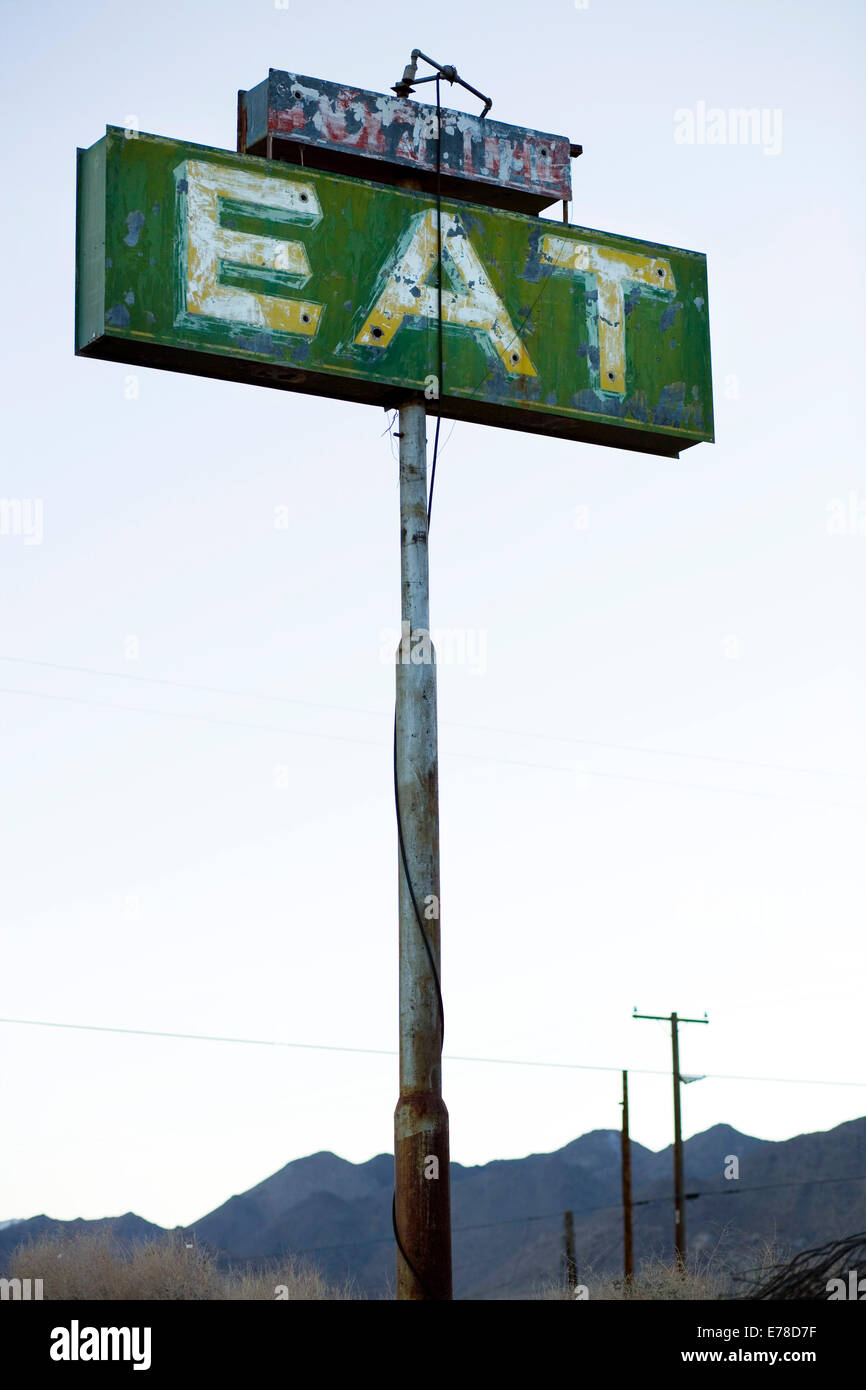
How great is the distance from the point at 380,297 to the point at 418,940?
448cm

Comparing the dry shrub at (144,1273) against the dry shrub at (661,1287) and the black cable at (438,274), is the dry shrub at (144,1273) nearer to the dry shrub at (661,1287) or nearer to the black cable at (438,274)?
the dry shrub at (661,1287)

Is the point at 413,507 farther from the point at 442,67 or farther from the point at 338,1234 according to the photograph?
the point at 338,1234

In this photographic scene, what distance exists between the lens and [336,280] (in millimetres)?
12875

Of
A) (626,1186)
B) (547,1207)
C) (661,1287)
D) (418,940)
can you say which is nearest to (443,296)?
(418,940)

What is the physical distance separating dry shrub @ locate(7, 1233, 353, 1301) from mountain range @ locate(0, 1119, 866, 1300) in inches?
3922

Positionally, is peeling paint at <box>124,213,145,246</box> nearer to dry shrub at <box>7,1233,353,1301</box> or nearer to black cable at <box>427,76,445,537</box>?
black cable at <box>427,76,445,537</box>

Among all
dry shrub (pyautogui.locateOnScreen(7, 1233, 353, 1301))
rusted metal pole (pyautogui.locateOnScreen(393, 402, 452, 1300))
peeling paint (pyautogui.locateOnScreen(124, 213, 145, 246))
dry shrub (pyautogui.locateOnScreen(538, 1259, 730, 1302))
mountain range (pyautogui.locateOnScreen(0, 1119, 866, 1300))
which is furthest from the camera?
mountain range (pyautogui.locateOnScreen(0, 1119, 866, 1300))

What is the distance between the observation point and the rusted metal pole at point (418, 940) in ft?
37.5

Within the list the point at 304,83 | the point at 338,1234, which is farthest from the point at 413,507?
the point at 338,1234

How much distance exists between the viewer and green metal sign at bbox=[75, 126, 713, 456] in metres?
12.4

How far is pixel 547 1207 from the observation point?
6550 inches

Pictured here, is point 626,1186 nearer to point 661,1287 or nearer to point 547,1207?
point 661,1287

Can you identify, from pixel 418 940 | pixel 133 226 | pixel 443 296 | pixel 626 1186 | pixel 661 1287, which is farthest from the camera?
pixel 626 1186

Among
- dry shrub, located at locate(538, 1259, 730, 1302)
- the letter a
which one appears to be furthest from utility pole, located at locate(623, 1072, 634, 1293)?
the letter a
